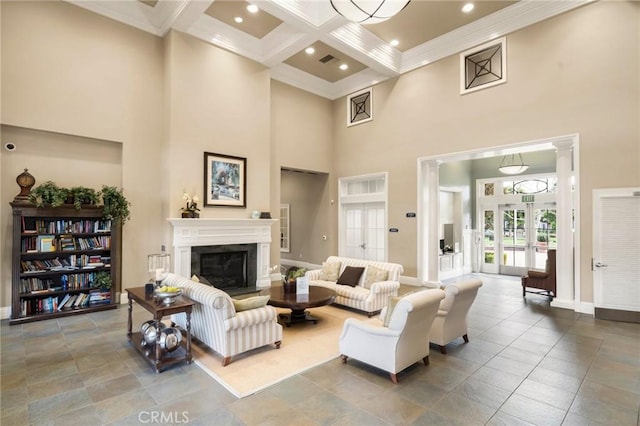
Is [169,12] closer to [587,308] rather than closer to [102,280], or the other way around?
[102,280]

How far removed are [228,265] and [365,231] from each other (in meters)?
4.03

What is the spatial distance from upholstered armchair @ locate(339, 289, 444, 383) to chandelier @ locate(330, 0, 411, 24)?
3546 millimetres

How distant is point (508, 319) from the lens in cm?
537

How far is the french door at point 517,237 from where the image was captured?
9266 mm

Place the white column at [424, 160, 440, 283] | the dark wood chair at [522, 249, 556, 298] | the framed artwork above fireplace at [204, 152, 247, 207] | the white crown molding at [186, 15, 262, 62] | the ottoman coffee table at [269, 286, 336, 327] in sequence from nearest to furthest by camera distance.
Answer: the ottoman coffee table at [269, 286, 336, 327]
the dark wood chair at [522, 249, 556, 298]
the white crown molding at [186, 15, 262, 62]
the framed artwork above fireplace at [204, 152, 247, 207]
the white column at [424, 160, 440, 283]

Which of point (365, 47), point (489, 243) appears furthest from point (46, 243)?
point (489, 243)

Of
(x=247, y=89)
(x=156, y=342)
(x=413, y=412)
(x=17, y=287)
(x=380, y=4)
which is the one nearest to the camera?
(x=413, y=412)

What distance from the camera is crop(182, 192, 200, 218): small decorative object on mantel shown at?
651 cm

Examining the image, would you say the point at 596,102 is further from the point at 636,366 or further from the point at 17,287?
the point at 17,287

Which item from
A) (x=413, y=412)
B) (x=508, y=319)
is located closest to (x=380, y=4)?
(x=413, y=412)

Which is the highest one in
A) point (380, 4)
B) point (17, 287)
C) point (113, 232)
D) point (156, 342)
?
point (380, 4)

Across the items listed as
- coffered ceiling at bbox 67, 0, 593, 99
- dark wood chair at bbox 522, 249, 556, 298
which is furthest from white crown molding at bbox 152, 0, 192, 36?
dark wood chair at bbox 522, 249, 556, 298

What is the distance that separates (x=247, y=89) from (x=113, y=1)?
2872mm

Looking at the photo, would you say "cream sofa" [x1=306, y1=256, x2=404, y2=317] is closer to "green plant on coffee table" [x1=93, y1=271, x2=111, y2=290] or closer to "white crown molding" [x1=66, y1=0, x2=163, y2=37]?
"green plant on coffee table" [x1=93, y1=271, x2=111, y2=290]
